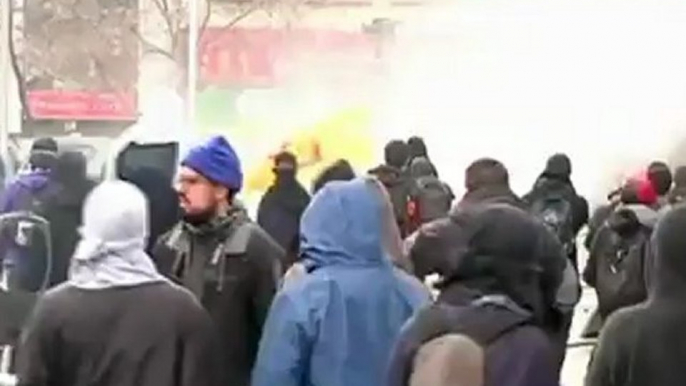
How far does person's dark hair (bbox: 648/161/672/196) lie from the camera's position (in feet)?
35.8

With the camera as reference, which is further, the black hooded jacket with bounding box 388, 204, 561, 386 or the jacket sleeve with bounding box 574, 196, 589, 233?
the jacket sleeve with bounding box 574, 196, 589, 233

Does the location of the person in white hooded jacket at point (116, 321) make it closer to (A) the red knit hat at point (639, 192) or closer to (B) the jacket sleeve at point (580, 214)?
(A) the red knit hat at point (639, 192)

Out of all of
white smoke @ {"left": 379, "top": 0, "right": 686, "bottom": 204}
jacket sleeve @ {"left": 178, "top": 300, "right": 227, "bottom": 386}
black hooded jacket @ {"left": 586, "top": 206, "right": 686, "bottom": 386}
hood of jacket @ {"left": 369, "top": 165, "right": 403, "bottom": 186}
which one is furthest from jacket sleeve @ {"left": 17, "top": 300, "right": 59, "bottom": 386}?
white smoke @ {"left": 379, "top": 0, "right": 686, "bottom": 204}

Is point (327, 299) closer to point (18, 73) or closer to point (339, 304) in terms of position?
point (339, 304)

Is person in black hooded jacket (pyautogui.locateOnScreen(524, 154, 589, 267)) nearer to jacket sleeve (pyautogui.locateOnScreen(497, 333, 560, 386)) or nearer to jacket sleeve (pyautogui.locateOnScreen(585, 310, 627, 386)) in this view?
jacket sleeve (pyautogui.locateOnScreen(585, 310, 627, 386))

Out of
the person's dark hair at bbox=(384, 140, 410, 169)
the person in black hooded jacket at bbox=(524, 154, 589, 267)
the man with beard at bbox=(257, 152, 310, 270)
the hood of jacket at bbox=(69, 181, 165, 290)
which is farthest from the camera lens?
the person's dark hair at bbox=(384, 140, 410, 169)

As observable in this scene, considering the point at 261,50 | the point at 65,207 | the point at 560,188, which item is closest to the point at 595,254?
the point at 560,188

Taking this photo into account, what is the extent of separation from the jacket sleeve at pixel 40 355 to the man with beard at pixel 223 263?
1242 mm

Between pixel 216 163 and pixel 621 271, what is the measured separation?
387 centimetres

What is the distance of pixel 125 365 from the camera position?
4738 mm

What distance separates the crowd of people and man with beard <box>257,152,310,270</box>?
3.44 metres

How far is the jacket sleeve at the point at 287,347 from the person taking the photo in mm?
4848

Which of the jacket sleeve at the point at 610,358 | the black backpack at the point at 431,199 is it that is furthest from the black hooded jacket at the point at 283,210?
the jacket sleeve at the point at 610,358

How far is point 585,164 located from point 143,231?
14.8 meters
